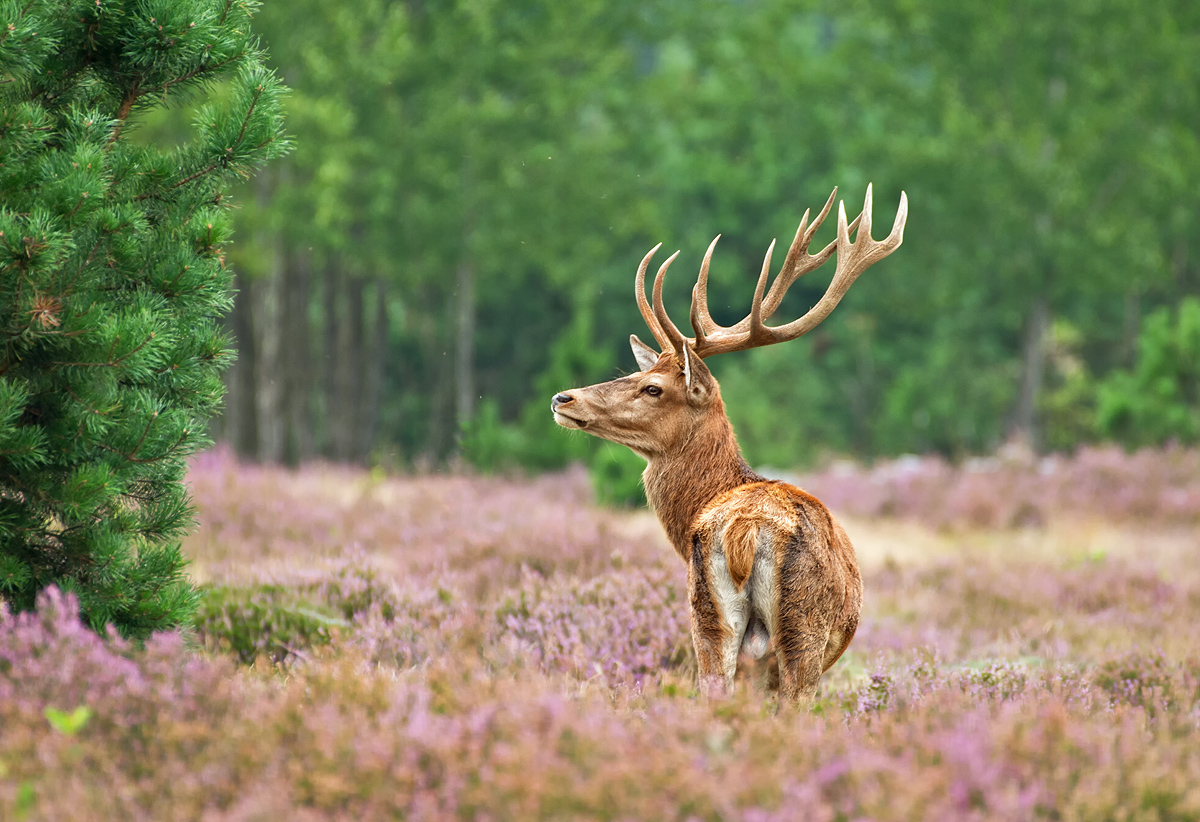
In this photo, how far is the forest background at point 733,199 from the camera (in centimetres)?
1770

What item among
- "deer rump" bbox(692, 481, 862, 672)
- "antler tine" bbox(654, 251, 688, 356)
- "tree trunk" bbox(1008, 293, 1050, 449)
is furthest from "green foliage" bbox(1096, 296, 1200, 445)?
"deer rump" bbox(692, 481, 862, 672)

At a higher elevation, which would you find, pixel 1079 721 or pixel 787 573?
pixel 787 573

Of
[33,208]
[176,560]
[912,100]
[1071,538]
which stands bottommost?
[1071,538]

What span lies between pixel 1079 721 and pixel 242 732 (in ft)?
8.10

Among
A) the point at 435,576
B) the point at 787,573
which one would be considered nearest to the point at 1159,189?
the point at 435,576

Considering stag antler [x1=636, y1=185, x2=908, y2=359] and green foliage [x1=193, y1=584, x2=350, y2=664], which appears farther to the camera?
green foliage [x1=193, y1=584, x2=350, y2=664]

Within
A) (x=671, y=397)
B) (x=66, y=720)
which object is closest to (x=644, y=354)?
(x=671, y=397)

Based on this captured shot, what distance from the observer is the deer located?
3990 mm

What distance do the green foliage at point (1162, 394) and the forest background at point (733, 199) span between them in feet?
0.16

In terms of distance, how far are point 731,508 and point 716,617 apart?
0.39m

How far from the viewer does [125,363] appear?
391 centimetres

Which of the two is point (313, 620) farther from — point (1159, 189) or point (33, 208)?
point (1159, 189)

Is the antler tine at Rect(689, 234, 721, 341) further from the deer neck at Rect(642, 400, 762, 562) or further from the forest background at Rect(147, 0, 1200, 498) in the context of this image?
the forest background at Rect(147, 0, 1200, 498)

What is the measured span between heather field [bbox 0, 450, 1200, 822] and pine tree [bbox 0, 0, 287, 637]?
274 mm
